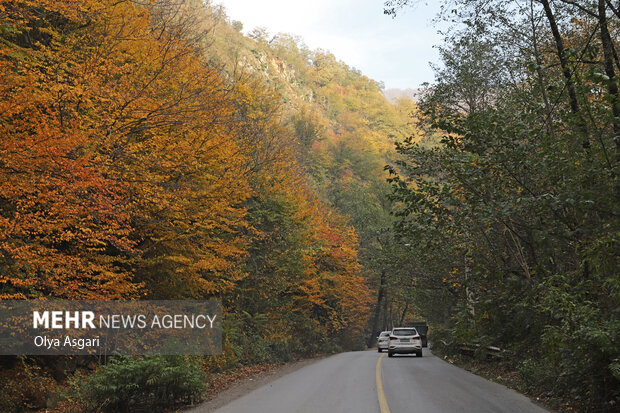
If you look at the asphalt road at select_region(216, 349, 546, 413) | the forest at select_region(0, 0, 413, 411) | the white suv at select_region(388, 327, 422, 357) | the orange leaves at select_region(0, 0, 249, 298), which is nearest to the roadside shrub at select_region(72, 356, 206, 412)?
the forest at select_region(0, 0, 413, 411)

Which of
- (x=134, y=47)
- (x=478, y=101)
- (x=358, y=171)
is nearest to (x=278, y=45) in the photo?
(x=358, y=171)

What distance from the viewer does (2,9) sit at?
995 cm

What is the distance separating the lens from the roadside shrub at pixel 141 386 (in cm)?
1124

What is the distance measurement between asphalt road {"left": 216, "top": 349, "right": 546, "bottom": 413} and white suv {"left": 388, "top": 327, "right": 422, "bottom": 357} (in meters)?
12.4

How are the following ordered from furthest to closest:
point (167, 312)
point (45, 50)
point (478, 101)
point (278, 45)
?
1. point (278, 45)
2. point (478, 101)
3. point (167, 312)
4. point (45, 50)

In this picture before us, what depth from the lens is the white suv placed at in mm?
28438

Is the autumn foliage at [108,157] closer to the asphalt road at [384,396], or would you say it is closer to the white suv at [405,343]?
the asphalt road at [384,396]

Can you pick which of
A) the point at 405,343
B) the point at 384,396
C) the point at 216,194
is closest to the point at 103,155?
the point at 216,194

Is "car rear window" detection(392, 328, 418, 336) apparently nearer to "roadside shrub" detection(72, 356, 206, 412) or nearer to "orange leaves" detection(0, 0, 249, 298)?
"orange leaves" detection(0, 0, 249, 298)

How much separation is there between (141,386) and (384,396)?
5.41 m

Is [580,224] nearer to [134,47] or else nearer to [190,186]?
[190,186]

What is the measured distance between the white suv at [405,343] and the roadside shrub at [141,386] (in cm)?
1824

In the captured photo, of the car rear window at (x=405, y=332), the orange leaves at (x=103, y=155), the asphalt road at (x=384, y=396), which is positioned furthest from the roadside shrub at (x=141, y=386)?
the car rear window at (x=405, y=332)

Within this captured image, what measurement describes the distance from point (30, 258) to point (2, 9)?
196 inches
